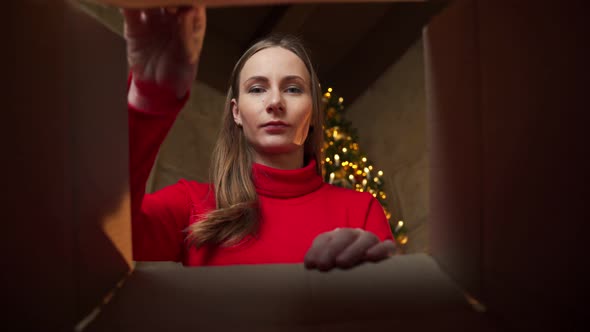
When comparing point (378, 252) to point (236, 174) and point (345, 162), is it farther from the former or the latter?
point (345, 162)

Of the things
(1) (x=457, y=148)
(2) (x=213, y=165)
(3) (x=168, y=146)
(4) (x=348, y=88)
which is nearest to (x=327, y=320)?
(1) (x=457, y=148)

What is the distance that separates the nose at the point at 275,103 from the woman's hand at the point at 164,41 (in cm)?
47

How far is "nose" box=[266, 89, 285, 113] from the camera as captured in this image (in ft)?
3.49

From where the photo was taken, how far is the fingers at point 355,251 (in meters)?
0.48

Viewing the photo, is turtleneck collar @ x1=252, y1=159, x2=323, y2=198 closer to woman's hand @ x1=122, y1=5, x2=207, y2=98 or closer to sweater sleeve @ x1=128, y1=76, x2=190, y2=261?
sweater sleeve @ x1=128, y1=76, x2=190, y2=261

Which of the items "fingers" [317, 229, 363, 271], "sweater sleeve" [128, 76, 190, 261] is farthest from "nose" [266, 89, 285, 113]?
"fingers" [317, 229, 363, 271]

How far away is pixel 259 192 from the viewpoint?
3.74 feet

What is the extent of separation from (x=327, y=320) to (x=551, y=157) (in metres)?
0.21

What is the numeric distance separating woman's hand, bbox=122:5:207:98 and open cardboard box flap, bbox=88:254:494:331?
199mm

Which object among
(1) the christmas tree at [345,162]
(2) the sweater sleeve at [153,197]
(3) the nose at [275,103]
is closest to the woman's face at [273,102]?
(3) the nose at [275,103]

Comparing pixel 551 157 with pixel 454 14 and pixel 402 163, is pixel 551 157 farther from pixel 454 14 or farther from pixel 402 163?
pixel 402 163

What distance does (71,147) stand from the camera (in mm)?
421

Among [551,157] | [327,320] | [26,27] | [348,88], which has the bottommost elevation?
[327,320]

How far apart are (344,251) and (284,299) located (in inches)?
3.0
